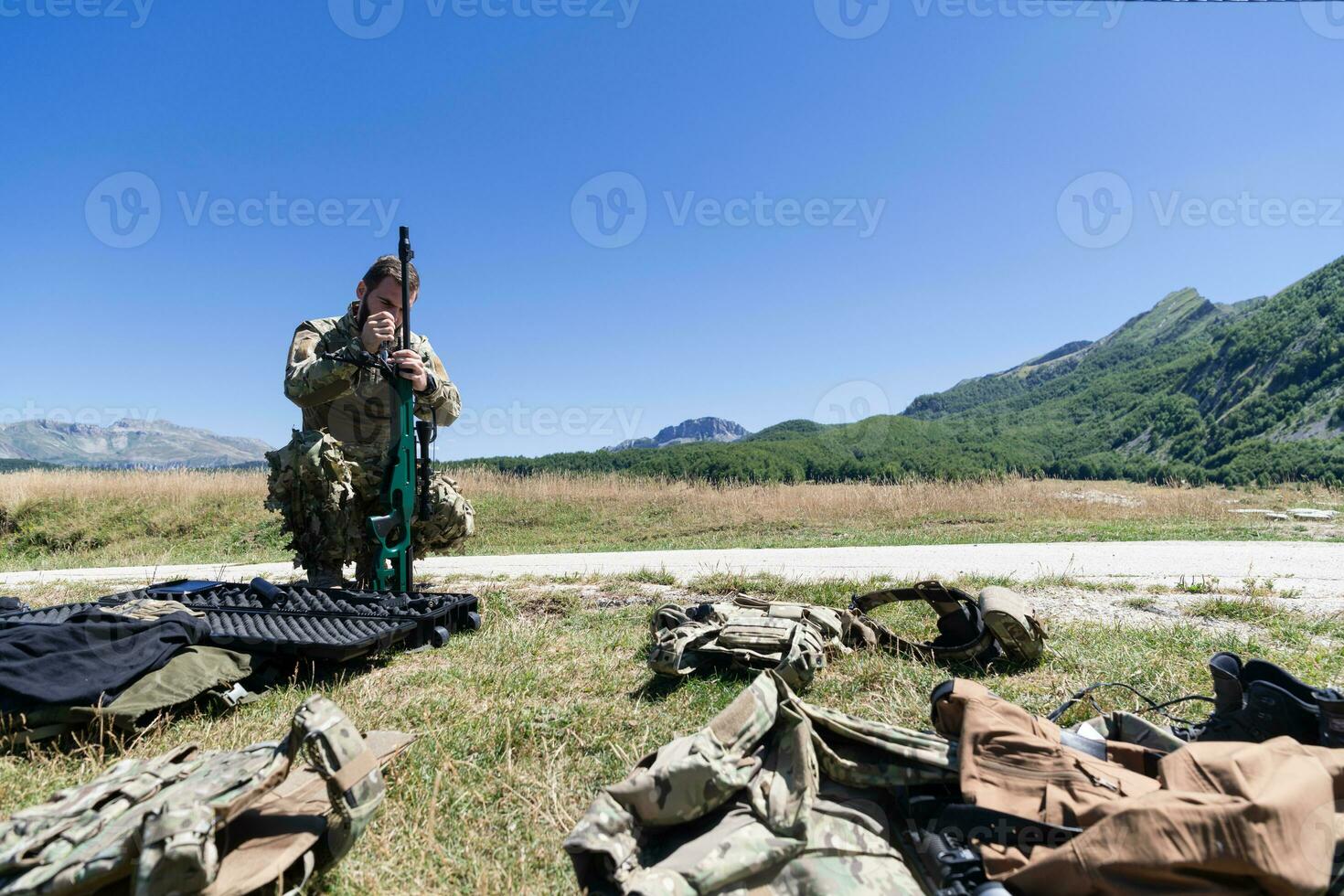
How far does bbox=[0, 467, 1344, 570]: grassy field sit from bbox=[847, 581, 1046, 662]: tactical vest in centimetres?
748

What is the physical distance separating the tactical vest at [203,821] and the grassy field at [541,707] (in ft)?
0.72

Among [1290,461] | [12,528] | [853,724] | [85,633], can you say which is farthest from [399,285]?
[1290,461]

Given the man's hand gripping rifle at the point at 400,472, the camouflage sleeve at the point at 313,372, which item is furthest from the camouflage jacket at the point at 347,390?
the man's hand gripping rifle at the point at 400,472

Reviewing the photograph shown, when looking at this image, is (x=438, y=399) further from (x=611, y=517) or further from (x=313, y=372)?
(x=611, y=517)

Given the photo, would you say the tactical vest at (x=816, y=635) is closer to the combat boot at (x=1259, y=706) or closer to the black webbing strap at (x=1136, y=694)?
the black webbing strap at (x=1136, y=694)

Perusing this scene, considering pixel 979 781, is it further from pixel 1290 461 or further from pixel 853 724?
pixel 1290 461

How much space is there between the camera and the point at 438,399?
5406 mm

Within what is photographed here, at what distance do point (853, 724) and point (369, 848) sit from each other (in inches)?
59.3

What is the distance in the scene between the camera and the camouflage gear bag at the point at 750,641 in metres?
3.42

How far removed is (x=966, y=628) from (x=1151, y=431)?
11498cm

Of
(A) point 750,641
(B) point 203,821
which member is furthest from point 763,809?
(A) point 750,641
